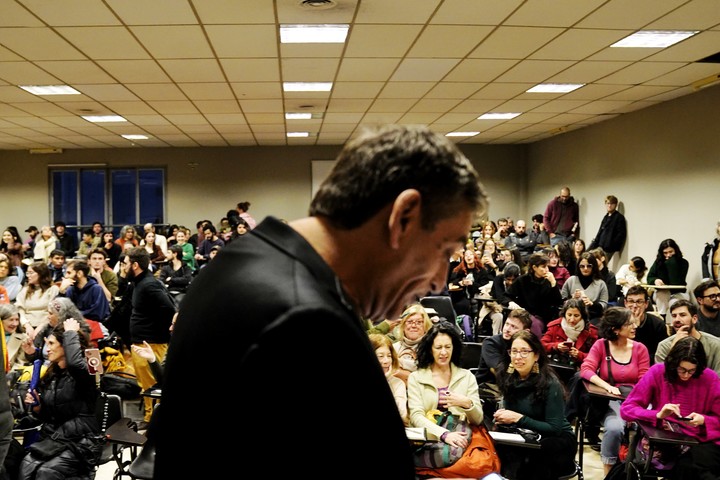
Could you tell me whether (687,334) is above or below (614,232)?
below

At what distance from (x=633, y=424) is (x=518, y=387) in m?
0.68

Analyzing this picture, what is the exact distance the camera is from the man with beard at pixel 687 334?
4.49 metres

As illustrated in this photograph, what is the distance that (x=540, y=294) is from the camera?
21.2 feet

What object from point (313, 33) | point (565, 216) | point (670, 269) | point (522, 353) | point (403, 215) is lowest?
point (522, 353)

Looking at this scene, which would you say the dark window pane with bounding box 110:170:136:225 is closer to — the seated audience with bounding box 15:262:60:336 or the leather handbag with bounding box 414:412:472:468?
the seated audience with bounding box 15:262:60:336

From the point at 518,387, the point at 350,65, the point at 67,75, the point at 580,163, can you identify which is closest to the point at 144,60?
the point at 67,75

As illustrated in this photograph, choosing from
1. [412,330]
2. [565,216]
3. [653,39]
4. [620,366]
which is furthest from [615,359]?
[565,216]

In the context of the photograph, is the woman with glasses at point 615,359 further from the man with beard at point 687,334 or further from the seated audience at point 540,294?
the seated audience at point 540,294

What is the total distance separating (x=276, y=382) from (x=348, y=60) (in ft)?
19.6

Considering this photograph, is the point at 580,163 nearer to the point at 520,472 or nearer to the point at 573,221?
the point at 573,221

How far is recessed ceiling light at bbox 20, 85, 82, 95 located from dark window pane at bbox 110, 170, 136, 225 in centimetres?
743

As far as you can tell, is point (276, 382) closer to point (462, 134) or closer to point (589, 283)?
point (589, 283)

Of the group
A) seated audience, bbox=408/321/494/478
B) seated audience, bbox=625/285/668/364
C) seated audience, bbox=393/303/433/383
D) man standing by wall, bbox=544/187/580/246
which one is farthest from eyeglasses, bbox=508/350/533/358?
man standing by wall, bbox=544/187/580/246

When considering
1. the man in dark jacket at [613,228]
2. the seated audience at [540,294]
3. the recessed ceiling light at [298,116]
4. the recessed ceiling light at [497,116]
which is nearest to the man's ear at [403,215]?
the seated audience at [540,294]
